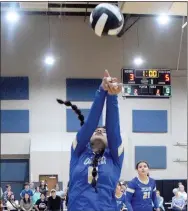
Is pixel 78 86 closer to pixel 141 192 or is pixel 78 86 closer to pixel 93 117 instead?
pixel 141 192

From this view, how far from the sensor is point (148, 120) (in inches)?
703

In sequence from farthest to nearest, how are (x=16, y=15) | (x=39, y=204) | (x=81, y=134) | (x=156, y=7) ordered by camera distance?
(x=16, y=15) < (x=39, y=204) < (x=156, y=7) < (x=81, y=134)

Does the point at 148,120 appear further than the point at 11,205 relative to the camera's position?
Yes

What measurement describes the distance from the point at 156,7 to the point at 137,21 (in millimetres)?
7106

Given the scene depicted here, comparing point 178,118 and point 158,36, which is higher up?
point 158,36

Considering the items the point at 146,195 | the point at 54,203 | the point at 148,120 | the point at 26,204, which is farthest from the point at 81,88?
the point at 146,195

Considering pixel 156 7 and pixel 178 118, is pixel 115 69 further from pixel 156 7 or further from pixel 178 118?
pixel 156 7

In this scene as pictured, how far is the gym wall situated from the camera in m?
17.6

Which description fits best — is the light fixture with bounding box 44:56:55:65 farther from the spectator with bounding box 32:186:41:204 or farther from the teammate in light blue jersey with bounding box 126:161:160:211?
the teammate in light blue jersey with bounding box 126:161:160:211

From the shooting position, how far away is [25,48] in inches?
701

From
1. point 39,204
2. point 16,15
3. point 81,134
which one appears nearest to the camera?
point 81,134

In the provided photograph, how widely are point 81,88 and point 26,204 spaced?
227 inches

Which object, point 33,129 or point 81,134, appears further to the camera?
point 33,129

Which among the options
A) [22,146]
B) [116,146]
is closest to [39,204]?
[22,146]
